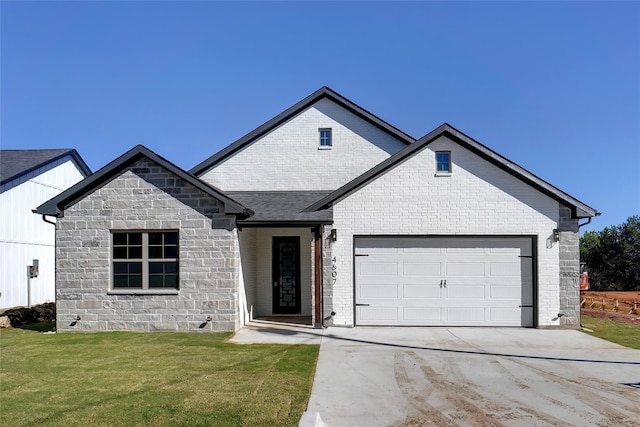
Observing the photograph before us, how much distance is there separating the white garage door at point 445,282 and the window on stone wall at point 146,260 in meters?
5.02

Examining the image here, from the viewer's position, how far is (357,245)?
12.8 metres

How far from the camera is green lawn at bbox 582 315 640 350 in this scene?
10961mm

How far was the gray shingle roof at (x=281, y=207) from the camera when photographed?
1247 centimetres

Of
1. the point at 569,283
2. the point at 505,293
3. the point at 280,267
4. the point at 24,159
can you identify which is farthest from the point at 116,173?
the point at 569,283

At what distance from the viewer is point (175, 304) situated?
1196 centimetres

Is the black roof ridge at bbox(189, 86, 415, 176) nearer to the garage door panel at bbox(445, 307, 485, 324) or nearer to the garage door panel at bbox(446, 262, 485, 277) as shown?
the garage door panel at bbox(446, 262, 485, 277)

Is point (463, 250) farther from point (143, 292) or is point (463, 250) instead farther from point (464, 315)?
point (143, 292)

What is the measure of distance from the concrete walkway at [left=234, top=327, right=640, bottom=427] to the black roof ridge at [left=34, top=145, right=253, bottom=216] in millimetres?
3573

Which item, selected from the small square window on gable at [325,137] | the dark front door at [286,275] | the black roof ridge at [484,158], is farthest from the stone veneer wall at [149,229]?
the small square window on gable at [325,137]

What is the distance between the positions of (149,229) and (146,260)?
2.74 feet

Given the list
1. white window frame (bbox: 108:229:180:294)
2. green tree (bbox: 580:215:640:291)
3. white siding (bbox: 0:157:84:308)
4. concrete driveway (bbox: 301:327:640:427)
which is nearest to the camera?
concrete driveway (bbox: 301:327:640:427)

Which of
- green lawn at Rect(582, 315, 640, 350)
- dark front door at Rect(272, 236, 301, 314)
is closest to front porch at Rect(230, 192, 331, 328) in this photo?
dark front door at Rect(272, 236, 301, 314)

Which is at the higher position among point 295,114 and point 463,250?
point 295,114

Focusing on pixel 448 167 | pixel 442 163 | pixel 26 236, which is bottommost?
pixel 26 236
